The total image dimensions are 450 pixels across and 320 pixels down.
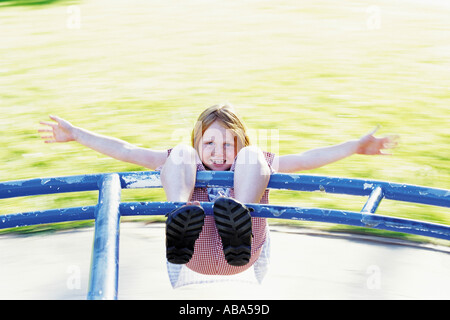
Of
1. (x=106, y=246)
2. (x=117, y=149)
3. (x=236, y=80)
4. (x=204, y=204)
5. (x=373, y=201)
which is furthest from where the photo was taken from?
(x=236, y=80)

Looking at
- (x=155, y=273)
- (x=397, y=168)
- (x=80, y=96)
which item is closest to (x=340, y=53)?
(x=80, y=96)

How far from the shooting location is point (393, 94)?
292 inches

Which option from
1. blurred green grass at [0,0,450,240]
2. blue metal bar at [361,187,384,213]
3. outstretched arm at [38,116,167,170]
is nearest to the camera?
blue metal bar at [361,187,384,213]

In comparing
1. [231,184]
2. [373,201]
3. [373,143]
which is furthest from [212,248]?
[373,143]

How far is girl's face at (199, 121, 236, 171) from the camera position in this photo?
3.30 meters

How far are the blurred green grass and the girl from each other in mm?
1470

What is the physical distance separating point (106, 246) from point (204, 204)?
1.48ft

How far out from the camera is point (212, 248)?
10.1ft

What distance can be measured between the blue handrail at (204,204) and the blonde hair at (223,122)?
303 millimetres

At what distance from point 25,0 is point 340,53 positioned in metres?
6.55

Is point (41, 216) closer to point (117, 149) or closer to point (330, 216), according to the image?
point (117, 149)

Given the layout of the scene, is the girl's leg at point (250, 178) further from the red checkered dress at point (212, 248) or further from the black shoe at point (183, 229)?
the black shoe at point (183, 229)

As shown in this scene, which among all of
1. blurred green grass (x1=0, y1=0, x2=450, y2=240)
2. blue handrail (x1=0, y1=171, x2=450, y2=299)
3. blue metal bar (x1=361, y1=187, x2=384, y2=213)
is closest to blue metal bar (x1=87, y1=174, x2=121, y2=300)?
blue handrail (x1=0, y1=171, x2=450, y2=299)

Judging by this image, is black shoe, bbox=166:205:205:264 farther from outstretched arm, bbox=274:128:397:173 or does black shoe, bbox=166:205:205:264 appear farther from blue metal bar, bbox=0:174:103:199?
outstretched arm, bbox=274:128:397:173
